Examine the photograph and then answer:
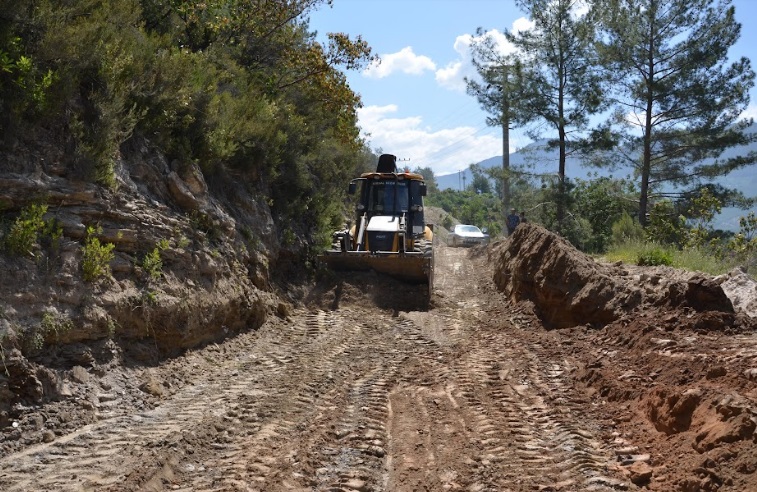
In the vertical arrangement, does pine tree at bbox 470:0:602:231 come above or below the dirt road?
above

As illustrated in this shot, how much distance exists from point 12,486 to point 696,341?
6585mm

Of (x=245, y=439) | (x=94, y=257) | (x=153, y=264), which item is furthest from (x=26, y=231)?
(x=245, y=439)

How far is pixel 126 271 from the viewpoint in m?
8.24

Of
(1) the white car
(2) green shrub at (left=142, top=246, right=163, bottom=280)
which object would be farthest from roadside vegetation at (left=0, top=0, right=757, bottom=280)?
(1) the white car

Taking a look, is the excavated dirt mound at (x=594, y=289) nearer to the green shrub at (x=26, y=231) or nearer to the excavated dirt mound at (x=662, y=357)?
the excavated dirt mound at (x=662, y=357)

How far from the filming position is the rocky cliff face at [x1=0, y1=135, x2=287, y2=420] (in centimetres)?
662

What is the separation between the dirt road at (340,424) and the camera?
509 cm

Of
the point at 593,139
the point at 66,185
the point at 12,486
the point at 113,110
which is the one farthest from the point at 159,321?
the point at 593,139

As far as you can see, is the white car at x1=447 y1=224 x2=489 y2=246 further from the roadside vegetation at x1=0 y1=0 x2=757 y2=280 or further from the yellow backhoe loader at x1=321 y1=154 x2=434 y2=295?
the yellow backhoe loader at x1=321 y1=154 x2=434 y2=295

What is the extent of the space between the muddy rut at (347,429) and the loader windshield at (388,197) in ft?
21.8

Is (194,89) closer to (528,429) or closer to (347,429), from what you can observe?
(347,429)

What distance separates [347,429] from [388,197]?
10.8 m

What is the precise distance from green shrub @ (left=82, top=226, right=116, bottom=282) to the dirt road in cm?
113

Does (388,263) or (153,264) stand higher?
(153,264)
